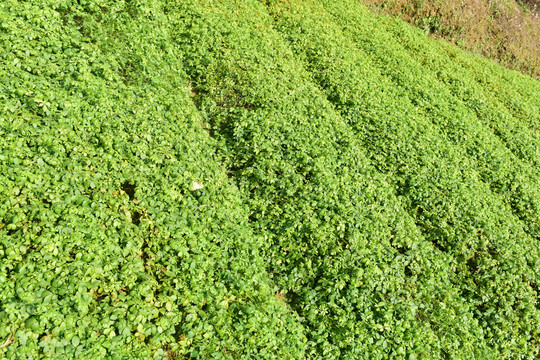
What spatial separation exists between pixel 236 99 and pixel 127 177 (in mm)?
4963

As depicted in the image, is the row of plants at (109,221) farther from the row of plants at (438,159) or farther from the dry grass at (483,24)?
the dry grass at (483,24)

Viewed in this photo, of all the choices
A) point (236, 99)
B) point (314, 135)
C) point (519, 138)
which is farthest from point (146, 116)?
point (519, 138)

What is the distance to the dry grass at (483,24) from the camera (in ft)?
78.1

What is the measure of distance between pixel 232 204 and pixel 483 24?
27.7 meters

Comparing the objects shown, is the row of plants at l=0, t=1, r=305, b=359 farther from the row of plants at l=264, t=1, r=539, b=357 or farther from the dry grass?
the dry grass

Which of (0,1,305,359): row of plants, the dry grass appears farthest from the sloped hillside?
the dry grass

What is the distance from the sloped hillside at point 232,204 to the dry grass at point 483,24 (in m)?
12.2

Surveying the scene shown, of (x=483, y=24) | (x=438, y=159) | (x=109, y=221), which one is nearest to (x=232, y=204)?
(x=109, y=221)

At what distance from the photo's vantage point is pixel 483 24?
27.1 m

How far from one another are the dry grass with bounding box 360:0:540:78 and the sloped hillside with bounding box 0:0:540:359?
1221 centimetres

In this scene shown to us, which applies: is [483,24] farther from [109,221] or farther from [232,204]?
[109,221]

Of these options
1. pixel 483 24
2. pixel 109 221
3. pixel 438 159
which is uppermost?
pixel 483 24

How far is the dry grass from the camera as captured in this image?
23812 mm

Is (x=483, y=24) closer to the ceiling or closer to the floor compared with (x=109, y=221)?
closer to the ceiling
